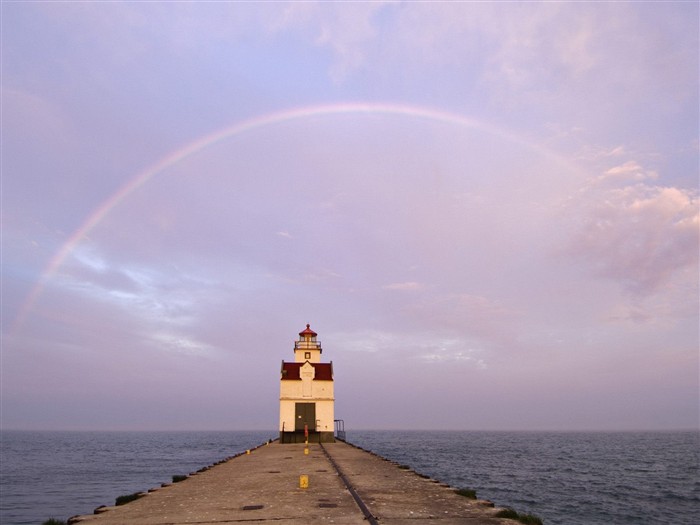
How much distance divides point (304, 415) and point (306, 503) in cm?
3641

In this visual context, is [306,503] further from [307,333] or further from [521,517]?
[307,333]

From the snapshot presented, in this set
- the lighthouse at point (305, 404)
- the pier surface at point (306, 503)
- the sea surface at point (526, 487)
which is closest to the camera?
the pier surface at point (306, 503)

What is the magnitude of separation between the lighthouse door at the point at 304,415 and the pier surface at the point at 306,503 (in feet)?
88.0

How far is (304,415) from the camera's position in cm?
5128

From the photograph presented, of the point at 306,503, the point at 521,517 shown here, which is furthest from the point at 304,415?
the point at 521,517

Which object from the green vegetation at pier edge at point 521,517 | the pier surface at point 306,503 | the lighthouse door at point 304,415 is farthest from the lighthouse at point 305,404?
the green vegetation at pier edge at point 521,517

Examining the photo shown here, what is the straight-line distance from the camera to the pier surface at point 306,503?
1367cm

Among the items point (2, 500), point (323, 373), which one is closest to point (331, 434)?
point (323, 373)

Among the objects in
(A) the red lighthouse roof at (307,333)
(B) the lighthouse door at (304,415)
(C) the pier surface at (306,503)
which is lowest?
(C) the pier surface at (306,503)

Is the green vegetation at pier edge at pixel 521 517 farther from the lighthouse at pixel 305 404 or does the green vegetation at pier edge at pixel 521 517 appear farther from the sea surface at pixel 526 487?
the lighthouse at pixel 305 404

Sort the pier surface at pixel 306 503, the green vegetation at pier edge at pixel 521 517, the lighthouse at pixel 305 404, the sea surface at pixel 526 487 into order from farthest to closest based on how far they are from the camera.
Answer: the lighthouse at pixel 305 404 < the sea surface at pixel 526 487 < the pier surface at pixel 306 503 < the green vegetation at pier edge at pixel 521 517

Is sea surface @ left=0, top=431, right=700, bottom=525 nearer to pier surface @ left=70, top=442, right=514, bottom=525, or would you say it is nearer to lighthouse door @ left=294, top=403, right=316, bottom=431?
lighthouse door @ left=294, top=403, right=316, bottom=431

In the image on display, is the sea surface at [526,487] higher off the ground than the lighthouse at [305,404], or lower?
lower

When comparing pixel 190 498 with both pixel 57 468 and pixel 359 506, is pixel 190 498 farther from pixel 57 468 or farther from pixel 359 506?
pixel 57 468
